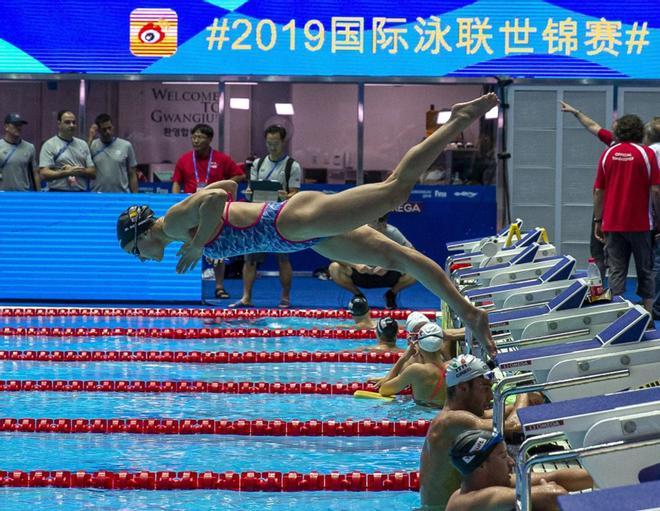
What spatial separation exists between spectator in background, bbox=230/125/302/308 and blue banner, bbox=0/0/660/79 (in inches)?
58.3

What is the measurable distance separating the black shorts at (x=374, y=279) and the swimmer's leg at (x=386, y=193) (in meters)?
5.07

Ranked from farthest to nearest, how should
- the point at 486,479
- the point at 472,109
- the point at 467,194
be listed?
the point at 467,194 → the point at 472,109 → the point at 486,479

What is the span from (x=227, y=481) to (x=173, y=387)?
8.45ft

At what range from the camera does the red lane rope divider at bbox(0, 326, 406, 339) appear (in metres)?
10.4

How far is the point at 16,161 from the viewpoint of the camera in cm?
1255

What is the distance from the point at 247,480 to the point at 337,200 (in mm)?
1596

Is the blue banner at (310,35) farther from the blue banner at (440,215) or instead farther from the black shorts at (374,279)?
the black shorts at (374,279)

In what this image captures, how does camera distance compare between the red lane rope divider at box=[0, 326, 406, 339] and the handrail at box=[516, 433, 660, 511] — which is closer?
the handrail at box=[516, 433, 660, 511]

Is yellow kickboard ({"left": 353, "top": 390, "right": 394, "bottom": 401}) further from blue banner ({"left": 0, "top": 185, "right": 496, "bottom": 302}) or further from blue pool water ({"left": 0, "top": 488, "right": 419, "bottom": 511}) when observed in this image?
blue banner ({"left": 0, "top": 185, "right": 496, "bottom": 302})

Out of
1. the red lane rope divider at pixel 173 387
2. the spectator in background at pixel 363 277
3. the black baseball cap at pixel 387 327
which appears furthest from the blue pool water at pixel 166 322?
the red lane rope divider at pixel 173 387

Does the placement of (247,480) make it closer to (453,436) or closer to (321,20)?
(453,436)

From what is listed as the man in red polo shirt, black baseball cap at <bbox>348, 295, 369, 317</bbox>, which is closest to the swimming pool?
black baseball cap at <bbox>348, 295, 369, 317</bbox>

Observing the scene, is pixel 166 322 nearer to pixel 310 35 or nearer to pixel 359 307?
pixel 359 307

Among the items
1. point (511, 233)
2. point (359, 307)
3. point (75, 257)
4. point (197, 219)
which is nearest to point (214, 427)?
point (197, 219)
